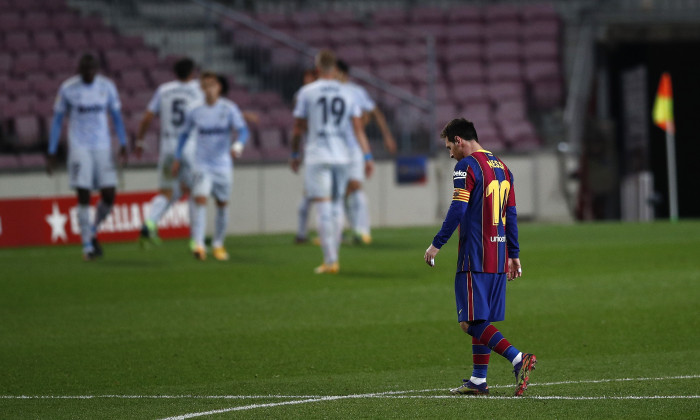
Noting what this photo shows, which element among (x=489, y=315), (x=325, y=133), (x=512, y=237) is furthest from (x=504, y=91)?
(x=489, y=315)

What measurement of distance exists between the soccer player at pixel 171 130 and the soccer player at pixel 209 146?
36.0 inches

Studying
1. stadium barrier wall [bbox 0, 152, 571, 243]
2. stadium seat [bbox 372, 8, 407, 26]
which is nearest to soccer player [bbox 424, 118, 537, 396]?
stadium barrier wall [bbox 0, 152, 571, 243]

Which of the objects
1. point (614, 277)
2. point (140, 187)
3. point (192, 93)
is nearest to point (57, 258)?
point (192, 93)

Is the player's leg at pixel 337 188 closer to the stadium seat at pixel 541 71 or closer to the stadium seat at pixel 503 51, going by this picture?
the stadium seat at pixel 541 71

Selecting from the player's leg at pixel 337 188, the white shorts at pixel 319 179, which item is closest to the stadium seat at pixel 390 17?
the player's leg at pixel 337 188

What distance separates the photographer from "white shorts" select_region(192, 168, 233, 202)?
563 inches

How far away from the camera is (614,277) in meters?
12.3

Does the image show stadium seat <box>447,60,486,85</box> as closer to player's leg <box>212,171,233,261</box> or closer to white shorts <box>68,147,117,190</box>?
player's leg <box>212,171,233,261</box>

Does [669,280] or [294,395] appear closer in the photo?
[294,395]

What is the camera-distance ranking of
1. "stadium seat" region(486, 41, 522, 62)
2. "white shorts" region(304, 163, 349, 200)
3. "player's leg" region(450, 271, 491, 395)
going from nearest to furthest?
"player's leg" region(450, 271, 491, 395)
"white shorts" region(304, 163, 349, 200)
"stadium seat" region(486, 41, 522, 62)

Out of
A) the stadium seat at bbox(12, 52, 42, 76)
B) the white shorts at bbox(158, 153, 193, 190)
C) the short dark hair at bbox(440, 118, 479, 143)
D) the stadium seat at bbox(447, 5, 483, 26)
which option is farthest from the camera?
the stadium seat at bbox(447, 5, 483, 26)

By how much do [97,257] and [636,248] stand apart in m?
6.61

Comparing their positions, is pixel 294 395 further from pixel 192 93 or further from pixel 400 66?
pixel 400 66

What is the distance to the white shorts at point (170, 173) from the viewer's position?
15.3m
